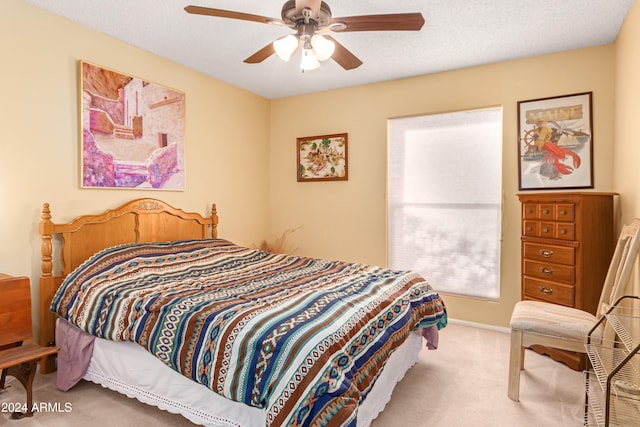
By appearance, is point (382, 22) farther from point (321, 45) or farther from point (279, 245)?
point (279, 245)

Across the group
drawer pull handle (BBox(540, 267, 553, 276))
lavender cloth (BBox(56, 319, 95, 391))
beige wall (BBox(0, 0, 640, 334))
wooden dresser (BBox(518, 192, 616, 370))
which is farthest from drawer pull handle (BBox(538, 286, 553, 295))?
lavender cloth (BBox(56, 319, 95, 391))

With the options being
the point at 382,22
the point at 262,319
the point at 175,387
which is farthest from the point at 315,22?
the point at 175,387

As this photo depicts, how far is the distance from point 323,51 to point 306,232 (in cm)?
275

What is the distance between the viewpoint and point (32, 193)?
254 centimetres

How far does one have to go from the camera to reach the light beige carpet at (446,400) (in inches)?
79.5

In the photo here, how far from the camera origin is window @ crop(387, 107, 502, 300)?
3.53m

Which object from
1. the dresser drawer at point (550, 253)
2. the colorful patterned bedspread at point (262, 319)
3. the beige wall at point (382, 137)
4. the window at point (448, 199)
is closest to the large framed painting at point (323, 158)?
the beige wall at point (382, 137)

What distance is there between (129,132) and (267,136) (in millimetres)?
1936

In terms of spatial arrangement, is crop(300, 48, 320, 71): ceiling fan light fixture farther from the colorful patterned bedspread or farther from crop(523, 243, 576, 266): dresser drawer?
crop(523, 243, 576, 266): dresser drawer

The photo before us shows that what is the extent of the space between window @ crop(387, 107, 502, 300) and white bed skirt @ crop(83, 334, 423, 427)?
150cm

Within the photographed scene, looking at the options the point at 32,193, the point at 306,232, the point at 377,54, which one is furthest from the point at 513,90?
the point at 32,193

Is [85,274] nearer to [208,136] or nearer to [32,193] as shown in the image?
[32,193]

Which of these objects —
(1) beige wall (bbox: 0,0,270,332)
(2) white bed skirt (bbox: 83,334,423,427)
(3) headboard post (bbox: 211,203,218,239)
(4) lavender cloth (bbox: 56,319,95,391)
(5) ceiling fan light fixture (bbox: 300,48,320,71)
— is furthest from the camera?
(3) headboard post (bbox: 211,203,218,239)

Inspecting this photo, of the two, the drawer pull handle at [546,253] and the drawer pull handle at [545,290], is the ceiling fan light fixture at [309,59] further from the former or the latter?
the drawer pull handle at [545,290]
